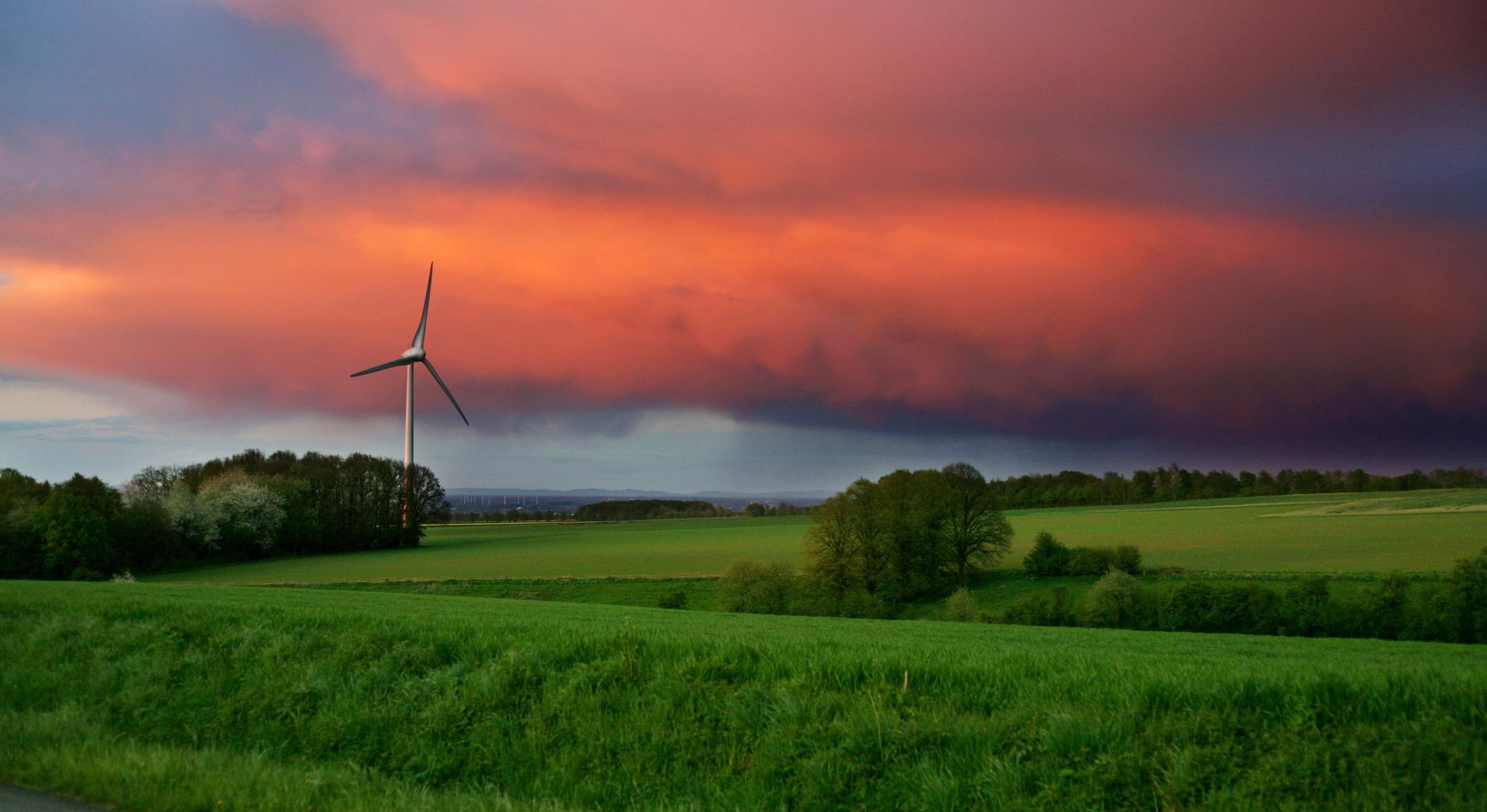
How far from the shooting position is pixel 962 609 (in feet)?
188

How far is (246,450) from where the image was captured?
419 feet

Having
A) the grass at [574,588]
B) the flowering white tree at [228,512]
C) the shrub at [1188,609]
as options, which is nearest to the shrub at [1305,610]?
the shrub at [1188,609]

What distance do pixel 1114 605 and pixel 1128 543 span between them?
30.4 meters

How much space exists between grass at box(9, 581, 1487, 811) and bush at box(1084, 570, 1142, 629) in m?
49.2

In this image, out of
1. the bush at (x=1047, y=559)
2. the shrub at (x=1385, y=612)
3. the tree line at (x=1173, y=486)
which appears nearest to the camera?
the shrub at (x=1385, y=612)

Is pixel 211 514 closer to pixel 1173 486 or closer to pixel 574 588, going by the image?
pixel 574 588

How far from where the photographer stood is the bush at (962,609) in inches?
2224

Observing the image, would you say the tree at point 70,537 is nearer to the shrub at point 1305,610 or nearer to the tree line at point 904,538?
the tree line at point 904,538

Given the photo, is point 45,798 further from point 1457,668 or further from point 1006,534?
point 1006,534

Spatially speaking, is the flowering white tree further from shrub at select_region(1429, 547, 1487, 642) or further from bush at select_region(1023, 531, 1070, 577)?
shrub at select_region(1429, 547, 1487, 642)

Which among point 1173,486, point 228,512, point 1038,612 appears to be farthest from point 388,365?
point 1173,486

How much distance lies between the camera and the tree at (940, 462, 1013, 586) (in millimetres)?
73688

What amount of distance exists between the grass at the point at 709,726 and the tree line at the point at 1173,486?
141 m

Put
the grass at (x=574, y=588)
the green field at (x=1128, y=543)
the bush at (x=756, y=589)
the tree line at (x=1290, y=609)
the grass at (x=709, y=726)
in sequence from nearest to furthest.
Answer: the grass at (x=709, y=726) → the tree line at (x=1290, y=609) → the bush at (x=756, y=589) → the grass at (x=574, y=588) → the green field at (x=1128, y=543)
